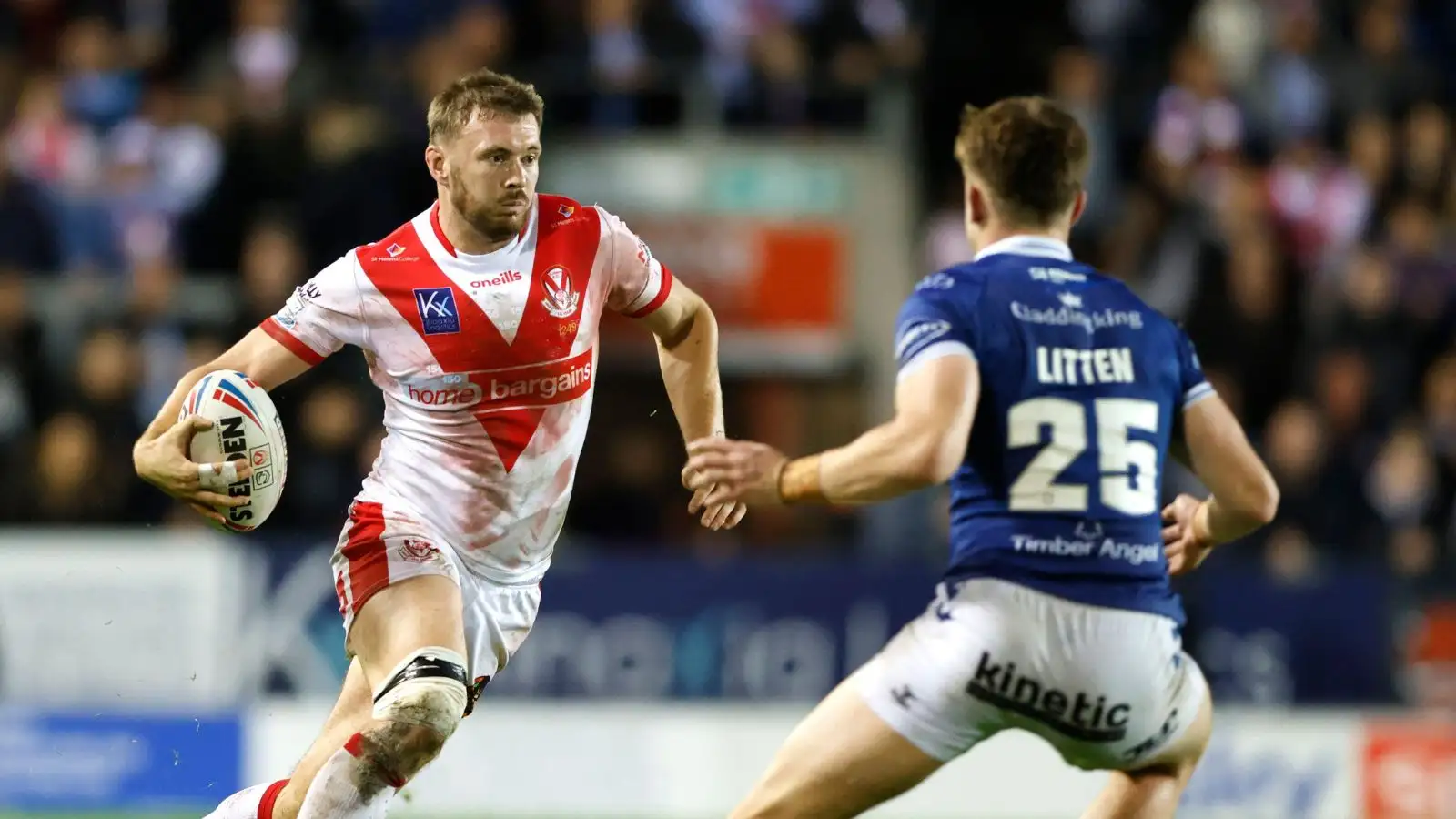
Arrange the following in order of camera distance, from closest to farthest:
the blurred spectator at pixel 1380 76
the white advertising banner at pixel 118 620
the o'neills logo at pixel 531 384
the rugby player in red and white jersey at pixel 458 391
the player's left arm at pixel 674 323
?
the rugby player in red and white jersey at pixel 458 391 → the o'neills logo at pixel 531 384 → the player's left arm at pixel 674 323 → the white advertising banner at pixel 118 620 → the blurred spectator at pixel 1380 76

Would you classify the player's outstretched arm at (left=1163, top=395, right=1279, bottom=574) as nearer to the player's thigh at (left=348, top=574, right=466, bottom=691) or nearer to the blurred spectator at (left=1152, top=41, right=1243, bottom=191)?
the player's thigh at (left=348, top=574, right=466, bottom=691)

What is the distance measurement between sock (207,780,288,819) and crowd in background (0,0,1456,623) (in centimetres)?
515

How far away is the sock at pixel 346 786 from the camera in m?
5.33

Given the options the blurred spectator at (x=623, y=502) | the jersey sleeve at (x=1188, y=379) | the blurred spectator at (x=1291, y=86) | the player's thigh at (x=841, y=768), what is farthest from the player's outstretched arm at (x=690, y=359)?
the blurred spectator at (x=1291, y=86)

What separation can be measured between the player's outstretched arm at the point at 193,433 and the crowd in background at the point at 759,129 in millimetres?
4981

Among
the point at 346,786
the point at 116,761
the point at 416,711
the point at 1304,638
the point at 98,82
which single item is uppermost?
the point at 98,82

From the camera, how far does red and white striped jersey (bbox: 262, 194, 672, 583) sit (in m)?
5.86

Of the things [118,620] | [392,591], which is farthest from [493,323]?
[118,620]

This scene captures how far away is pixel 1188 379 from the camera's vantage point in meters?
5.36

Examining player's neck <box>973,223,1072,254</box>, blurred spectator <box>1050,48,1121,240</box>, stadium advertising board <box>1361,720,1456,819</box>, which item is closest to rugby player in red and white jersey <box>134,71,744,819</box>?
player's neck <box>973,223,1072,254</box>

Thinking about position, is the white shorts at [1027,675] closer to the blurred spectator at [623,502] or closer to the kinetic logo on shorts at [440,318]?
the kinetic logo on shorts at [440,318]

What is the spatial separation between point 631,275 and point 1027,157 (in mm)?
1407

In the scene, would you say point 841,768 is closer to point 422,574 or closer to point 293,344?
point 422,574

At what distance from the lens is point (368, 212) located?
11.9m
